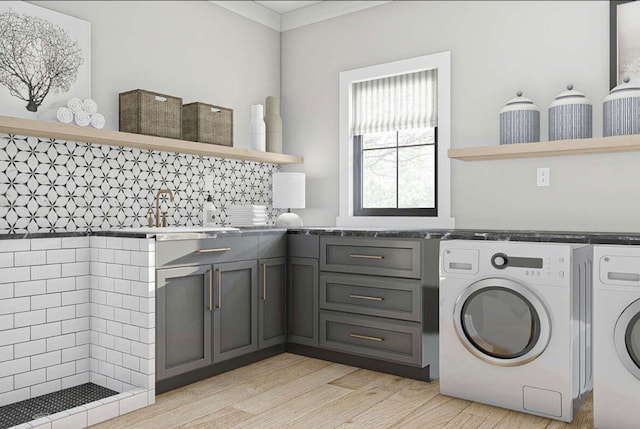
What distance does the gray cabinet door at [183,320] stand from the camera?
2725 mm

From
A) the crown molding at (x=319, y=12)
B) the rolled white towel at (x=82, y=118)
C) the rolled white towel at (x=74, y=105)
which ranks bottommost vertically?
the rolled white towel at (x=82, y=118)

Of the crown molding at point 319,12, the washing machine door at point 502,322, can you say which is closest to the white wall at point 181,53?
the crown molding at point 319,12

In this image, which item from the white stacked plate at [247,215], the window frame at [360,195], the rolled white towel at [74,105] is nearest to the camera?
the rolled white towel at [74,105]

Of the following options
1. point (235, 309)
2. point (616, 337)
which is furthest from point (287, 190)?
point (616, 337)

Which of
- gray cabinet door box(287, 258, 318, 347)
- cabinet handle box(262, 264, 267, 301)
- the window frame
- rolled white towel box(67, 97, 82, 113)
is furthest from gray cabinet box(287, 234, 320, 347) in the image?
rolled white towel box(67, 97, 82, 113)

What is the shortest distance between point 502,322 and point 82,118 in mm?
2450

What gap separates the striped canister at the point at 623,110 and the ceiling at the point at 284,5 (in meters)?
2.42

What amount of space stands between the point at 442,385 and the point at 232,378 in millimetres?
1182

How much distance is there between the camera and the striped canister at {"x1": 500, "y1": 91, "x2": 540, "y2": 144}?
10.4ft

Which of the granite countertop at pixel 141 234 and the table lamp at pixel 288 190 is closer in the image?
the granite countertop at pixel 141 234

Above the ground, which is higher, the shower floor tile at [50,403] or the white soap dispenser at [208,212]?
the white soap dispenser at [208,212]

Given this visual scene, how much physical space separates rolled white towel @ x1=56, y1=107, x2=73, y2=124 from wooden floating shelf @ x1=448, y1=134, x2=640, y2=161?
7.37ft

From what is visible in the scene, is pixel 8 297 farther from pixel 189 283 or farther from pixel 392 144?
pixel 392 144

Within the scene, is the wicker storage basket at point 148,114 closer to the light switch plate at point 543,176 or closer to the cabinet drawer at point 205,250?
the cabinet drawer at point 205,250
